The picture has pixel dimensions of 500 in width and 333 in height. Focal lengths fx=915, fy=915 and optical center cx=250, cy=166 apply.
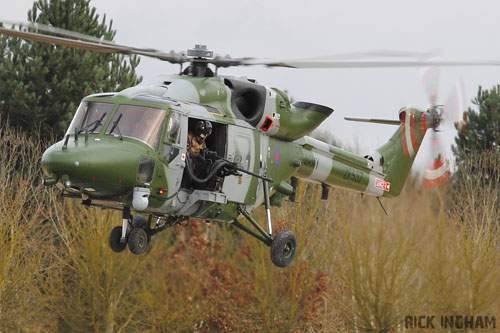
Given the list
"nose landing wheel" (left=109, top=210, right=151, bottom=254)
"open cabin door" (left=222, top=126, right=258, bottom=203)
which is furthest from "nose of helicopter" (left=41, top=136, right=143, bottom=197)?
"open cabin door" (left=222, top=126, right=258, bottom=203)

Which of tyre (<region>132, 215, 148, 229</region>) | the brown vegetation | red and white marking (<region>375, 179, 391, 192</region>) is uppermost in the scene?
red and white marking (<region>375, 179, 391, 192</region>)

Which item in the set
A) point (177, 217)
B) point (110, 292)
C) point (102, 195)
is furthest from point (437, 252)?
point (102, 195)

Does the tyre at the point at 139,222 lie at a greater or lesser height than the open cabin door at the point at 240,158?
lesser

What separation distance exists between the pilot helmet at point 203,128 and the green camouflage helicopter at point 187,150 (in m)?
0.06

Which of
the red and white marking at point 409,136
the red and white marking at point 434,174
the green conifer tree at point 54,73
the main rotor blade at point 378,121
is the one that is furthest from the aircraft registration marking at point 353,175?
the green conifer tree at point 54,73

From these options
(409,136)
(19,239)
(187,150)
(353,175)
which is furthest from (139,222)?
(19,239)

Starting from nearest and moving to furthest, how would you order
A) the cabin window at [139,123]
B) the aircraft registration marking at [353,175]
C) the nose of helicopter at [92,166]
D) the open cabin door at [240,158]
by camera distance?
the nose of helicopter at [92,166], the cabin window at [139,123], the open cabin door at [240,158], the aircraft registration marking at [353,175]

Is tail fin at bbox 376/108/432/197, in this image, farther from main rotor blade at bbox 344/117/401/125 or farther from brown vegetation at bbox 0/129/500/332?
brown vegetation at bbox 0/129/500/332

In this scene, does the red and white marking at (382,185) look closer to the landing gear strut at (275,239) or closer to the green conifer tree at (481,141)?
the landing gear strut at (275,239)

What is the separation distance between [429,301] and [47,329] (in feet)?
47.3

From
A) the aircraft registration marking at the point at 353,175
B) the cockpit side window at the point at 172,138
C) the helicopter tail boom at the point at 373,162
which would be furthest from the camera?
the aircraft registration marking at the point at 353,175

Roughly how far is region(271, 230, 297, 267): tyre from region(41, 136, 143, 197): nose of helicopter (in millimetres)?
3436

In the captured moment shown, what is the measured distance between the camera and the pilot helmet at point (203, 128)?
14844mm

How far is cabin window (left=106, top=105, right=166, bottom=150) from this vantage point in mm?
13883
